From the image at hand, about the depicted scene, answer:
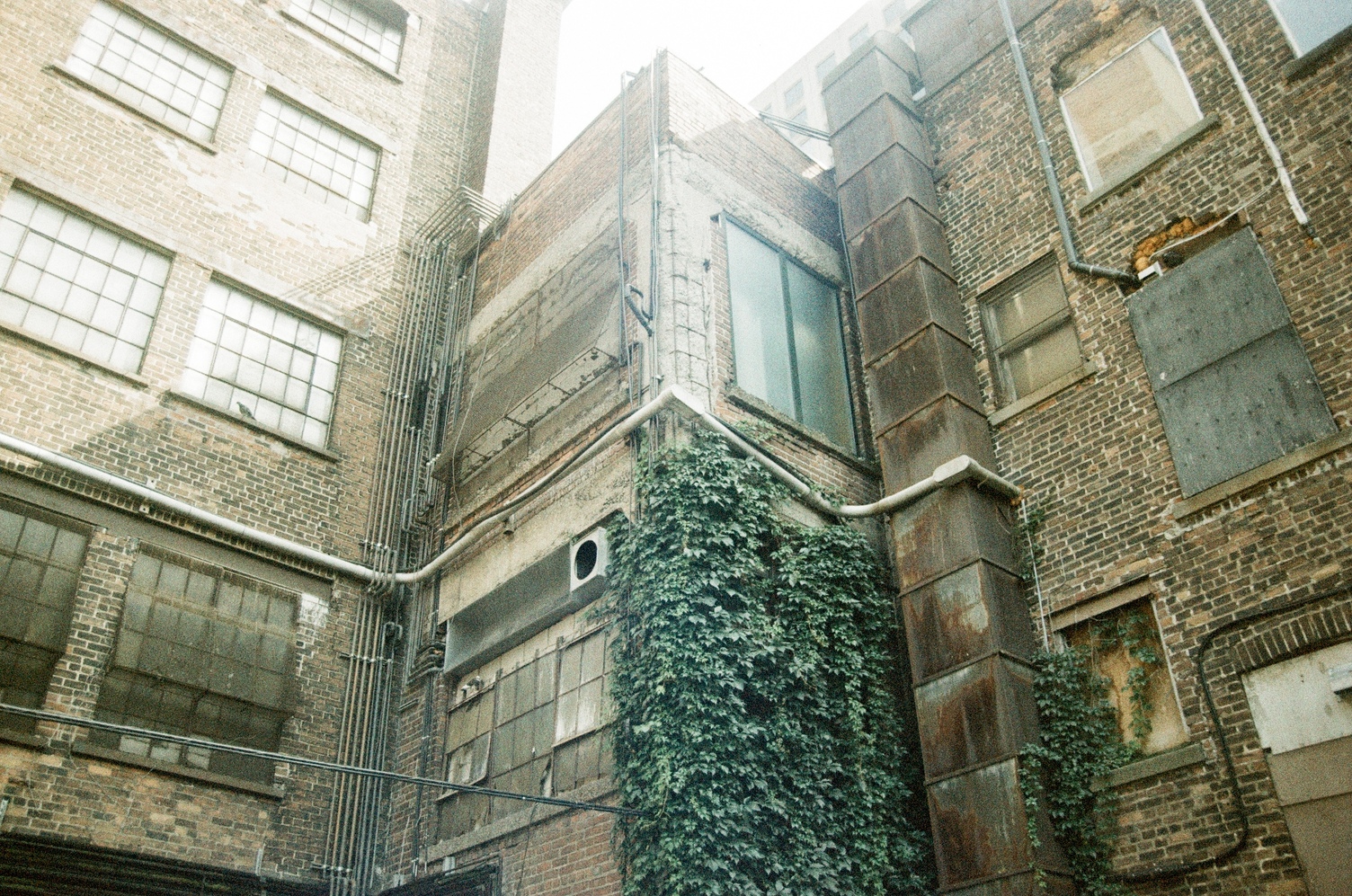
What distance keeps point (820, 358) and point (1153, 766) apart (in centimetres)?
571

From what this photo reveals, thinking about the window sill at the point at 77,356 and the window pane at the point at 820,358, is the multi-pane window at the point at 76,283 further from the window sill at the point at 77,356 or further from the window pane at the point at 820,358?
the window pane at the point at 820,358

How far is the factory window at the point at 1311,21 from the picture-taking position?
30.5 ft

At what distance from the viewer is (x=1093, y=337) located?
10312 mm

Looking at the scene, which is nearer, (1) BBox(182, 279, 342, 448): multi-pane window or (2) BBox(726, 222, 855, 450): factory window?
(2) BBox(726, 222, 855, 450): factory window

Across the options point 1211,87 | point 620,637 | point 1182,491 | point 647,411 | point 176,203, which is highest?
point 176,203

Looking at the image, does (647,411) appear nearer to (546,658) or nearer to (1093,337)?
(546,658)

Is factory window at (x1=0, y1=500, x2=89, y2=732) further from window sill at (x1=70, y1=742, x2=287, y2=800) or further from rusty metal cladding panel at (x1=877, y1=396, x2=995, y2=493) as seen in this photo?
rusty metal cladding panel at (x1=877, y1=396, x2=995, y2=493)

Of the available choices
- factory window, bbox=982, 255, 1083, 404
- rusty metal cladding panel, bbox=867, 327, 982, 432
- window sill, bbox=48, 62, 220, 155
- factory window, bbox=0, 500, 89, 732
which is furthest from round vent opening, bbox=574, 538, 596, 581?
window sill, bbox=48, 62, 220, 155

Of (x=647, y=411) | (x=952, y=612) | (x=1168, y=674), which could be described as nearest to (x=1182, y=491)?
(x=1168, y=674)

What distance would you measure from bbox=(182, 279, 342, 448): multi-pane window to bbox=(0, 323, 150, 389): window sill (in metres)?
0.60

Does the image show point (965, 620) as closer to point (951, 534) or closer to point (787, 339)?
point (951, 534)

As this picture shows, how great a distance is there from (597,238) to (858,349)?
348 cm

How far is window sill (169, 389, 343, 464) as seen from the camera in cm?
1155

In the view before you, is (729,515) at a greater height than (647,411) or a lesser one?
lesser
